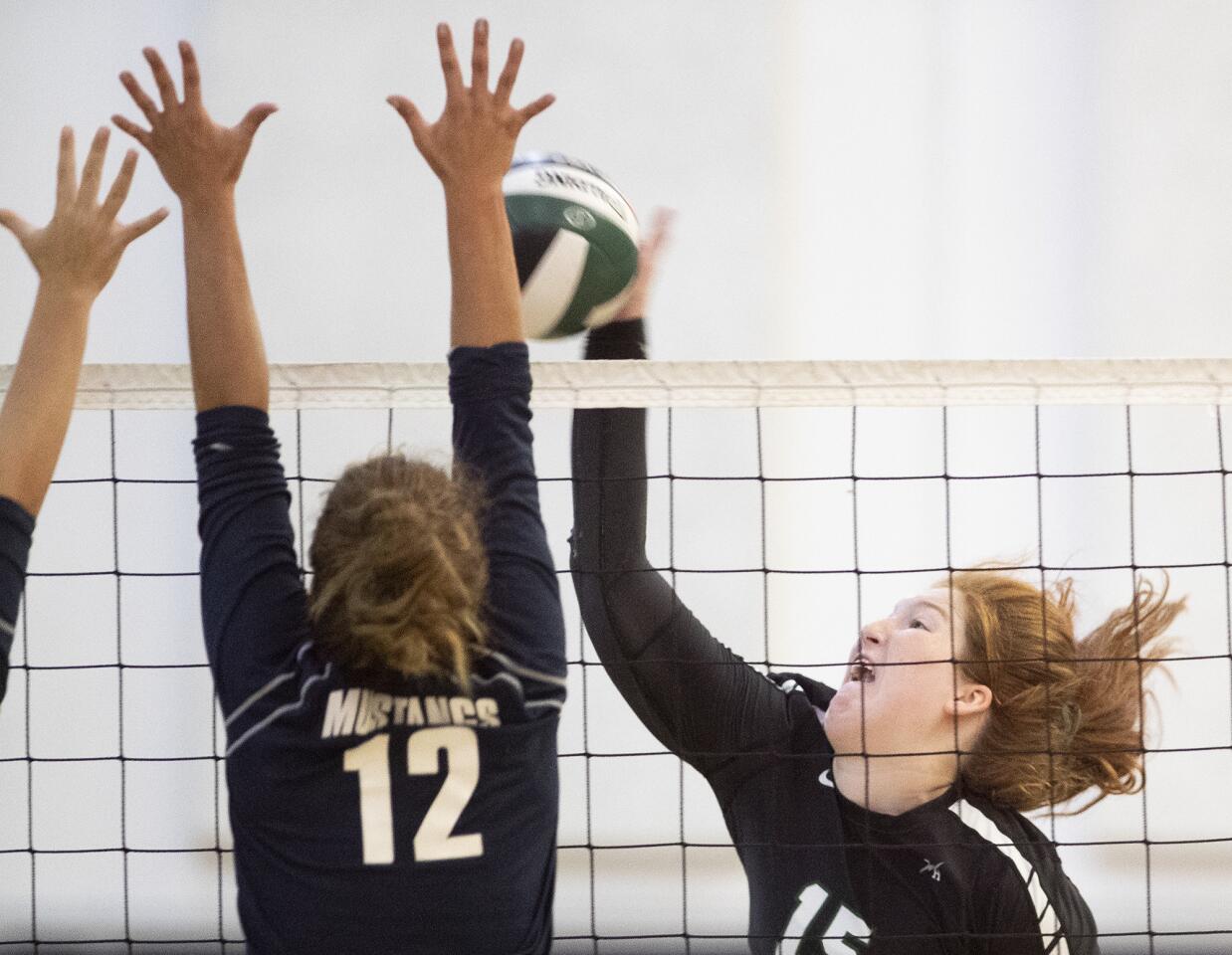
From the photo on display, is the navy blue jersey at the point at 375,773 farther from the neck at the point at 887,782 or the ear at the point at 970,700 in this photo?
the ear at the point at 970,700

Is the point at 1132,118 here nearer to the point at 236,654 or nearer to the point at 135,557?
the point at 135,557

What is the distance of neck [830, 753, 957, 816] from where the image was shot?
1.90m

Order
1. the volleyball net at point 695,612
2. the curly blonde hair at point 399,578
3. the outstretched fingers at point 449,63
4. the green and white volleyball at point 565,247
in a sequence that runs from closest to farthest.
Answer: the curly blonde hair at point 399,578
the outstretched fingers at point 449,63
the green and white volleyball at point 565,247
the volleyball net at point 695,612

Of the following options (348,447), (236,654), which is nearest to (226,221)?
(236,654)

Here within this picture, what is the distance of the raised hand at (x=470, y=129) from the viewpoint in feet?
4.60

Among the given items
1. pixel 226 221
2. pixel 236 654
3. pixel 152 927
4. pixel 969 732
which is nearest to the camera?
pixel 236 654

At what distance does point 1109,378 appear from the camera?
1.98m

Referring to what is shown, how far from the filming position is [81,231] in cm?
141

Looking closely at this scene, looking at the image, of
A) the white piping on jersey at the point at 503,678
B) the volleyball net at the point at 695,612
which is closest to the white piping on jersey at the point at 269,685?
the white piping on jersey at the point at 503,678

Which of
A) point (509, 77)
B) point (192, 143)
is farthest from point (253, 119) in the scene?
point (509, 77)

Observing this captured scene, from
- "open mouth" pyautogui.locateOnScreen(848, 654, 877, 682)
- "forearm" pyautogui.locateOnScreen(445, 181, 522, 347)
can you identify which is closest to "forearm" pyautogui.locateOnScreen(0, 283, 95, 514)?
"forearm" pyautogui.locateOnScreen(445, 181, 522, 347)

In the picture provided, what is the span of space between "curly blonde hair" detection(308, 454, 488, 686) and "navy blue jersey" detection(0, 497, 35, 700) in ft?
0.88

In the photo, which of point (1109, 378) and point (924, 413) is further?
point (924, 413)

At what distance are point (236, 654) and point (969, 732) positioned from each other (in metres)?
1.18
